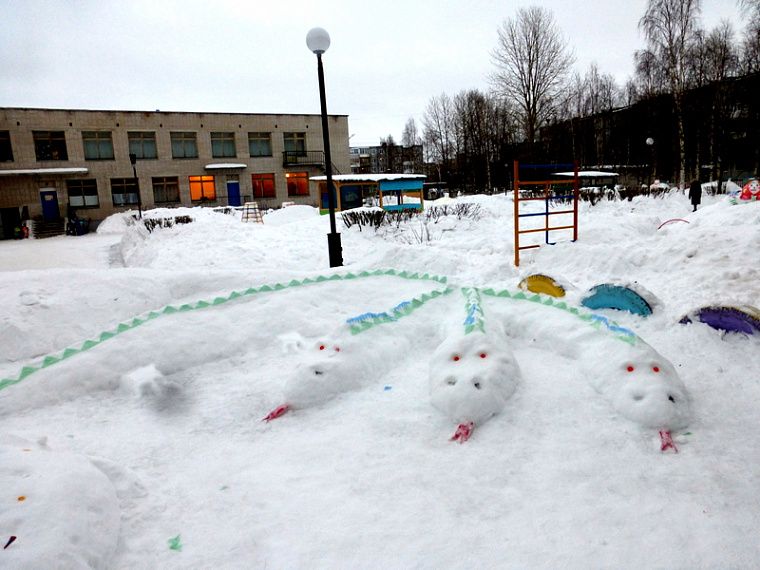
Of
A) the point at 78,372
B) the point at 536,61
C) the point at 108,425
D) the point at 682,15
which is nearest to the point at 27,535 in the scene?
the point at 108,425

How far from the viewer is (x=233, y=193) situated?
121ft

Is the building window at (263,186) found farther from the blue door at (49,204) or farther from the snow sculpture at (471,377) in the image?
the snow sculpture at (471,377)

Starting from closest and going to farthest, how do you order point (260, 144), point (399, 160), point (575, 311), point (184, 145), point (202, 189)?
point (575, 311) → point (184, 145) → point (202, 189) → point (260, 144) → point (399, 160)

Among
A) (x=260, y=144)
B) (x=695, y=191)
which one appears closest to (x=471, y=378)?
(x=695, y=191)

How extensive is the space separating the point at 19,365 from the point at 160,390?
2.02 m

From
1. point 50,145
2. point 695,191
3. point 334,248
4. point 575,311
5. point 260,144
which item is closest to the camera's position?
point 575,311

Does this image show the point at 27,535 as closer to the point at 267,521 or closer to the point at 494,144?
the point at 267,521

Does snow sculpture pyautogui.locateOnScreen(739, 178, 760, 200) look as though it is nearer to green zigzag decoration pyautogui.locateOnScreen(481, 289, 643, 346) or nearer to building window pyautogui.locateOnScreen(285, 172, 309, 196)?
green zigzag decoration pyautogui.locateOnScreen(481, 289, 643, 346)

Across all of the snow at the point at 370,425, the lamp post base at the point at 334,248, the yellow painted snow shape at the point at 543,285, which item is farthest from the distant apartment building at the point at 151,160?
the yellow painted snow shape at the point at 543,285

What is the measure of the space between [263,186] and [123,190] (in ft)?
32.7

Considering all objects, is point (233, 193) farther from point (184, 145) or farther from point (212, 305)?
point (212, 305)

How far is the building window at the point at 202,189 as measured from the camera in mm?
36053

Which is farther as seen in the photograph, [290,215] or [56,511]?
[290,215]

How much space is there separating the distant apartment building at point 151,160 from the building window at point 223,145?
75 millimetres
